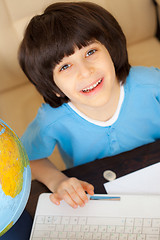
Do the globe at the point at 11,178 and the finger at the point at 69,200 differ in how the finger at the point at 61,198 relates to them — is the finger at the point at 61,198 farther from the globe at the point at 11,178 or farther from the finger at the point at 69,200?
the globe at the point at 11,178

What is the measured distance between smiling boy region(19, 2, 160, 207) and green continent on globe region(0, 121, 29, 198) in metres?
0.27

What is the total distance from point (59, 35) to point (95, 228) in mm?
590

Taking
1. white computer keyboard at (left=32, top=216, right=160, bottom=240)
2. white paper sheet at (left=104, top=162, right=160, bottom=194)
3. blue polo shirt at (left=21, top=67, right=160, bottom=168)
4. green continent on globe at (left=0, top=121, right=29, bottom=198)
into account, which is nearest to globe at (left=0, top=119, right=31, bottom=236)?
green continent on globe at (left=0, top=121, right=29, bottom=198)

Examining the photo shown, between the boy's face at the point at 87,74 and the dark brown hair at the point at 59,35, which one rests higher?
the dark brown hair at the point at 59,35

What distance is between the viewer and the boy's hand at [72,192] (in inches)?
39.2

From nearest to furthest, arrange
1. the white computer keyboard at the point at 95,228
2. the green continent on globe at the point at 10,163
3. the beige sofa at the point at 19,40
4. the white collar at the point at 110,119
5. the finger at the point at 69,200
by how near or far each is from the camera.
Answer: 1. the green continent on globe at the point at 10,163
2. the white computer keyboard at the point at 95,228
3. the finger at the point at 69,200
4. the white collar at the point at 110,119
5. the beige sofa at the point at 19,40

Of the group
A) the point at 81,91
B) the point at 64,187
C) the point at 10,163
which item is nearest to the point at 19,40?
the point at 81,91

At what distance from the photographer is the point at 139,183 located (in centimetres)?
103

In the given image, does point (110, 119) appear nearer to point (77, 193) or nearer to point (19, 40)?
point (77, 193)

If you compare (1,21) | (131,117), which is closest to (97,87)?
(131,117)

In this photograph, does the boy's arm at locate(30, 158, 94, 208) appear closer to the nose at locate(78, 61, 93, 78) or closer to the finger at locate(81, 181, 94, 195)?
the finger at locate(81, 181, 94, 195)

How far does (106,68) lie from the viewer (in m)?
1.12

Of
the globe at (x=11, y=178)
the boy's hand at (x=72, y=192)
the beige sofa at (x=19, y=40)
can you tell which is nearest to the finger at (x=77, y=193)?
the boy's hand at (x=72, y=192)

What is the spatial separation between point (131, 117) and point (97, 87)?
22cm
